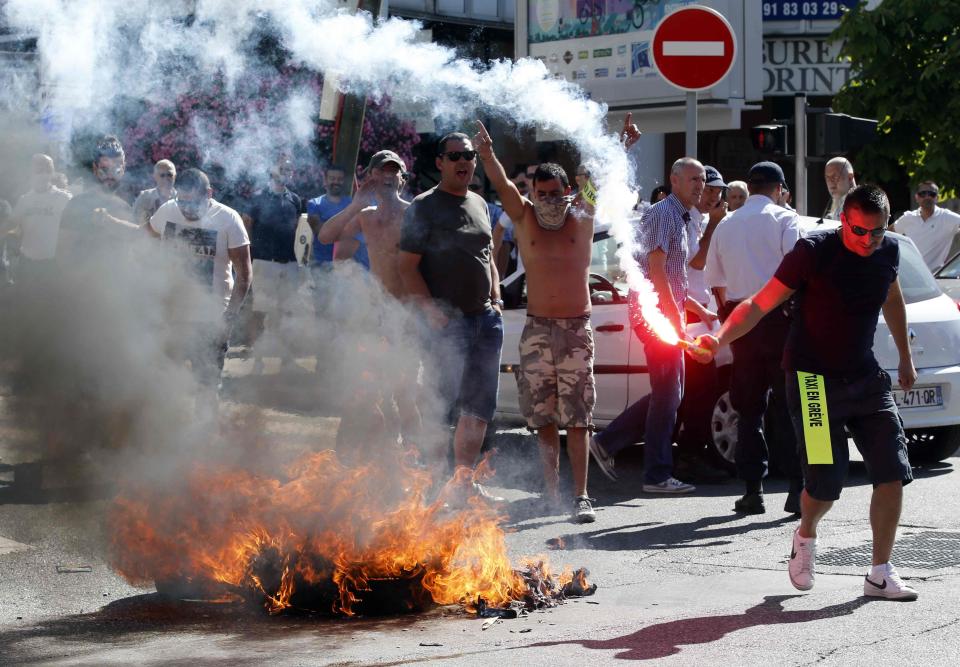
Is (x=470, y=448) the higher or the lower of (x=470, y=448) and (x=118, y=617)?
the higher

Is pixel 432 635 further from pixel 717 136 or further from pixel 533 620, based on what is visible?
pixel 717 136

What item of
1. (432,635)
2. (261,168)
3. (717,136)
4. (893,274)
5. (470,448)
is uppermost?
(717,136)

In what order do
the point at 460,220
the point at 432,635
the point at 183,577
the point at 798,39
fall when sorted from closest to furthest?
1. the point at 432,635
2. the point at 183,577
3. the point at 460,220
4. the point at 798,39

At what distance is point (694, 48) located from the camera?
1073 centimetres

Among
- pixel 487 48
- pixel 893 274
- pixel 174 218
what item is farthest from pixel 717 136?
pixel 893 274

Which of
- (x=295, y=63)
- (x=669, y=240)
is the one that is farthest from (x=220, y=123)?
(x=669, y=240)

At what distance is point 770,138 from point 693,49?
3.56 meters

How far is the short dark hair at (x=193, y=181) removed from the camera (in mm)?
8836

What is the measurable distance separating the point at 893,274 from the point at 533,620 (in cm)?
215

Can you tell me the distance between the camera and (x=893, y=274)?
21.0ft

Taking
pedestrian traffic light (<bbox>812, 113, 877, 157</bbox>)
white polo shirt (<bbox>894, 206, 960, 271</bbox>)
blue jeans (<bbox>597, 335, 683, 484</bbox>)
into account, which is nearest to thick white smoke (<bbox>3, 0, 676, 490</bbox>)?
blue jeans (<bbox>597, 335, 683, 484</bbox>)

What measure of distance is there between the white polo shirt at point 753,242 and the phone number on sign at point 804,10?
15.6 meters

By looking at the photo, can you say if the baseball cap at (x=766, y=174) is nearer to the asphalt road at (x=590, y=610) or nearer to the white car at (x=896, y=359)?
the white car at (x=896, y=359)

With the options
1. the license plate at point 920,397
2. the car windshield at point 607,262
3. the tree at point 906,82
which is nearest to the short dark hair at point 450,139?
the car windshield at point 607,262
